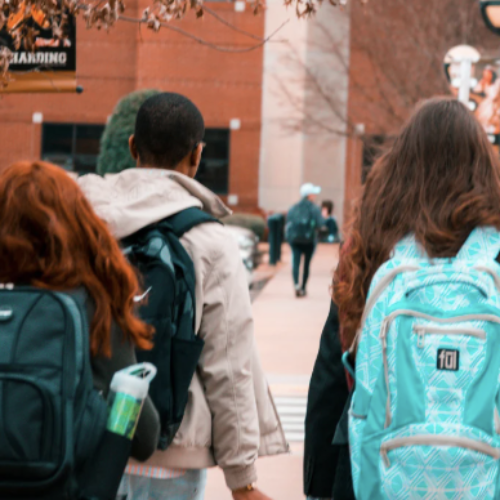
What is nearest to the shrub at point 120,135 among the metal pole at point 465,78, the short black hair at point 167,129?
the metal pole at point 465,78

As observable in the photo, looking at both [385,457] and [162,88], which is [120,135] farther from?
[162,88]

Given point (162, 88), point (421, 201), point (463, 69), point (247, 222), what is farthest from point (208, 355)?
point (162, 88)

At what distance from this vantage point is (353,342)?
2.88 metres

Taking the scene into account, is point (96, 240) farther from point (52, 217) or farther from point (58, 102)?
point (58, 102)

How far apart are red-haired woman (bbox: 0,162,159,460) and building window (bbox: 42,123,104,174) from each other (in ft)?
120

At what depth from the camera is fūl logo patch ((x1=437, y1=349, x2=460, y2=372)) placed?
8.43ft

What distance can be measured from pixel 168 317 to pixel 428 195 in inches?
32.6

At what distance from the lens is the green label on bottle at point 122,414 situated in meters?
2.52

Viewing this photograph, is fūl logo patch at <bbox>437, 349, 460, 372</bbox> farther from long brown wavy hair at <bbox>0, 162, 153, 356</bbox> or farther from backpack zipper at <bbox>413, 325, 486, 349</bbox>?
long brown wavy hair at <bbox>0, 162, 153, 356</bbox>

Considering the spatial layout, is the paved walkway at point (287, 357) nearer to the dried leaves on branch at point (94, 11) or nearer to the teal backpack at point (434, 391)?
the teal backpack at point (434, 391)

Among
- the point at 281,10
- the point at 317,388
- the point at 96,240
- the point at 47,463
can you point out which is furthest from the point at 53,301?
the point at 281,10

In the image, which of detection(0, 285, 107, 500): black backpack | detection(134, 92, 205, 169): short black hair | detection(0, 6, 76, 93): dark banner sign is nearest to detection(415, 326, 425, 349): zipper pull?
detection(0, 285, 107, 500): black backpack

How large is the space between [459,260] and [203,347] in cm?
86

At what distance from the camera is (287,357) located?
11.7 m
